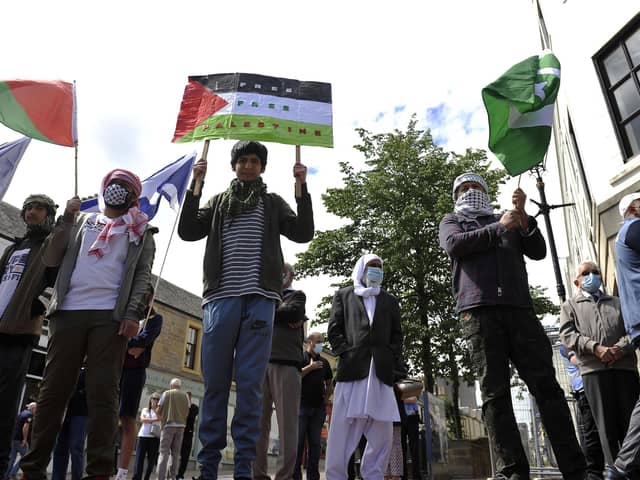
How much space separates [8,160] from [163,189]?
1.86 metres

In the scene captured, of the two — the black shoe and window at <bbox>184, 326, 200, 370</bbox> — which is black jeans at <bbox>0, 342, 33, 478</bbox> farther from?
window at <bbox>184, 326, 200, 370</bbox>

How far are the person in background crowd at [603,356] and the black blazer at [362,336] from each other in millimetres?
1772

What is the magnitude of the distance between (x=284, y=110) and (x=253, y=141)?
0.56m

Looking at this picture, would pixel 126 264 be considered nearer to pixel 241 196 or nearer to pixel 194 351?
pixel 241 196

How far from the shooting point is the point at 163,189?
7234 millimetres

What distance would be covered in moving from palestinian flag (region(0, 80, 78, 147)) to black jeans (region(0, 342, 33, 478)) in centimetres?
225

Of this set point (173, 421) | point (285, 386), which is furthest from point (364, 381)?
point (173, 421)

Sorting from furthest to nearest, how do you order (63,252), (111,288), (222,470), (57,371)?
(222,470), (63,252), (111,288), (57,371)

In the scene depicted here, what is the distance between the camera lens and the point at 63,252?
429 centimetres

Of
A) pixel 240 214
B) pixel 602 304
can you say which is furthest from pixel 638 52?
pixel 240 214

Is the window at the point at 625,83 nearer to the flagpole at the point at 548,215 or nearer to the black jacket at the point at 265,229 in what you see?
the flagpole at the point at 548,215

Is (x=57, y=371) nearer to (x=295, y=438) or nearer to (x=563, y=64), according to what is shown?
(x=295, y=438)

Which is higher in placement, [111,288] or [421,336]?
[421,336]

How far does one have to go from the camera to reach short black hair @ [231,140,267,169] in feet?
14.6
